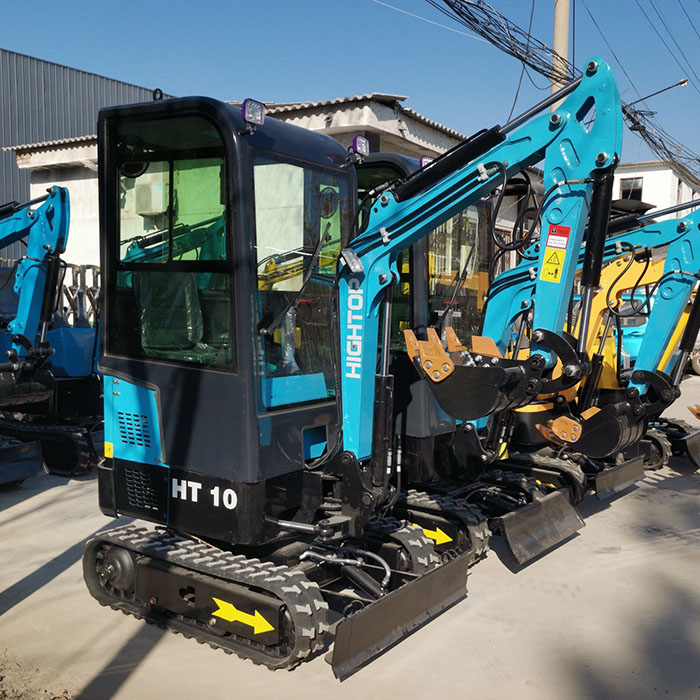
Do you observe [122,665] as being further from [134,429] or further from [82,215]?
[82,215]

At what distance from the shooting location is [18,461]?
7.77 m

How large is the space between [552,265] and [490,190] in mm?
554

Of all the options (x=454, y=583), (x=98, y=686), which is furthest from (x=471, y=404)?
(x=98, y=686)

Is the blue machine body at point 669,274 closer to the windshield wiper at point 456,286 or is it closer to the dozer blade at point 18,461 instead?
the windshield wiper at point 456,286

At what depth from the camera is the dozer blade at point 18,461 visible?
7672mm

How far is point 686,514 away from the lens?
754cm

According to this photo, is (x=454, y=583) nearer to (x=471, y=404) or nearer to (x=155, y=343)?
(x=471, y=404)

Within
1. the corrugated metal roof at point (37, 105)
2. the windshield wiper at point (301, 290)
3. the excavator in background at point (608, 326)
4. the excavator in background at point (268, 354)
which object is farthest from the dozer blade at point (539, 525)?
the corrugated metal roof at point (37, 105)

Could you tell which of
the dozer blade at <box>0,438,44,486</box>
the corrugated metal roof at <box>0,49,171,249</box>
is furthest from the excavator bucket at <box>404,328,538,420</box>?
the corrugated metal roof at <box>0,49,171,249</box>

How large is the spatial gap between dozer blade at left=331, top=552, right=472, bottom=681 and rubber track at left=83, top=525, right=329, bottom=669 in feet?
0.71

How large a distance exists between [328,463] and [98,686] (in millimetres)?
1665

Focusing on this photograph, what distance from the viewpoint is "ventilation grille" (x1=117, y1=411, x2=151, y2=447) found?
466 centimetres

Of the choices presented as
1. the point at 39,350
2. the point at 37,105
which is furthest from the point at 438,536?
the point at 37,105

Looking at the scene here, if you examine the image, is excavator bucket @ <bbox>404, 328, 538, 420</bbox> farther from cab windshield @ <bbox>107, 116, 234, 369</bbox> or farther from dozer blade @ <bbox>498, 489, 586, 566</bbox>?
dozer blade @ <bbox>498, 489, 586, 566</bbox>
